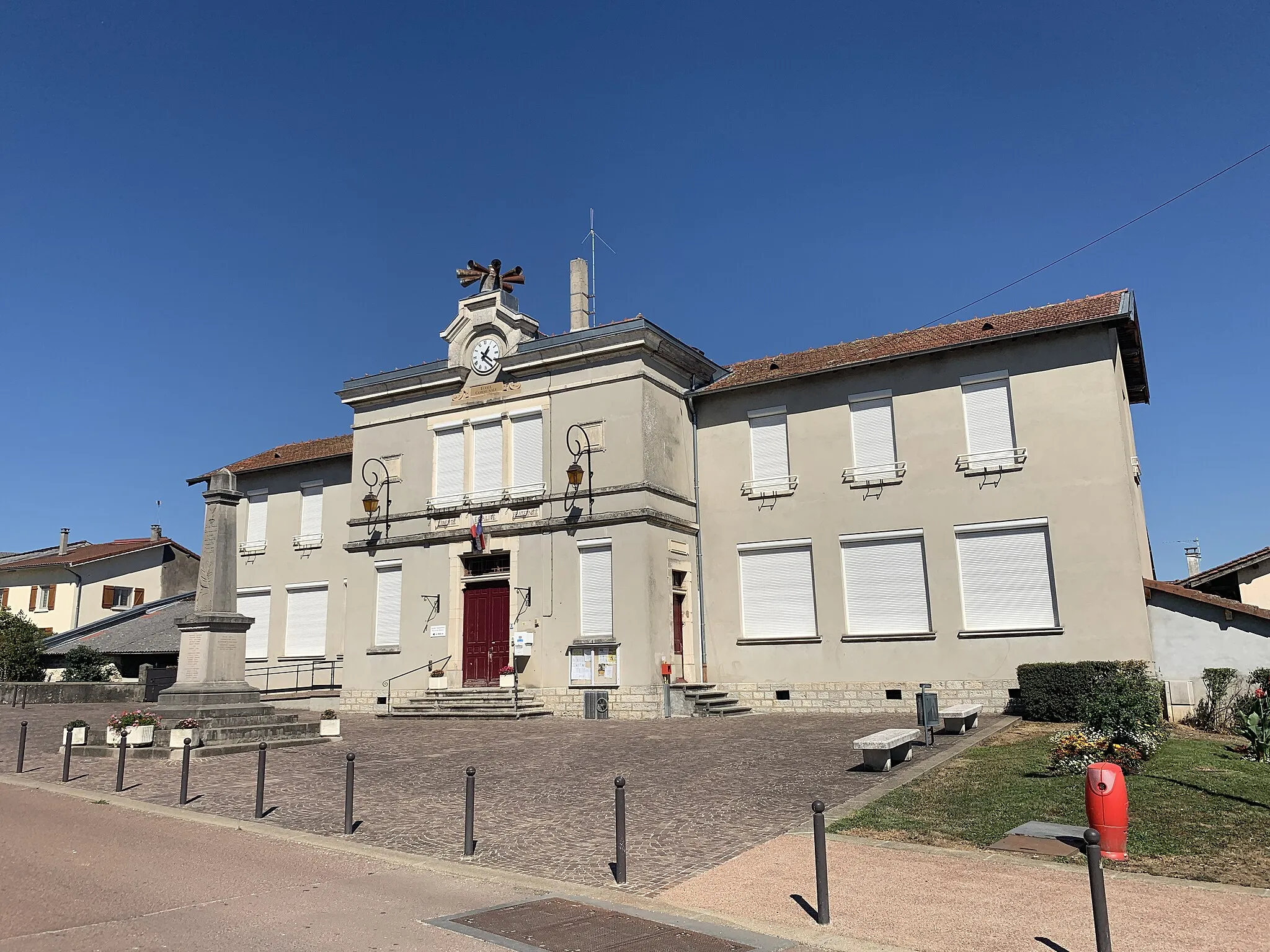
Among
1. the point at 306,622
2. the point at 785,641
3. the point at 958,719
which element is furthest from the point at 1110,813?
the point at 306,622

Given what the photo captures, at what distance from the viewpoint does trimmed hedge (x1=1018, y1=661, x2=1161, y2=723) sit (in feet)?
55.5

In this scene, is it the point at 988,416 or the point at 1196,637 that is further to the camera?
the point at 988,416

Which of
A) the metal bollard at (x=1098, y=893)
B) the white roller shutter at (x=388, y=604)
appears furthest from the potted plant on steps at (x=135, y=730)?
the metal bollard at (x=1098, y=893)

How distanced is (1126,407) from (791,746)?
12.3m

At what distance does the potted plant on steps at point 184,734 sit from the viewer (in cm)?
1521

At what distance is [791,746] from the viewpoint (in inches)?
595

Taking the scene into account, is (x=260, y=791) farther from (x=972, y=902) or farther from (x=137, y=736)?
(x=972, y=902)

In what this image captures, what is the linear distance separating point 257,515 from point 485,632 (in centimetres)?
1153

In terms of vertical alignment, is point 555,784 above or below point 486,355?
below

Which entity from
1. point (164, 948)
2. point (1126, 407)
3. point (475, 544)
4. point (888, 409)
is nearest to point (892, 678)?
point (888, 409)

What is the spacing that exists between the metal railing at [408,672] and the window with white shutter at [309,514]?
22.5 feet

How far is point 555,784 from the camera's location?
12.2 m

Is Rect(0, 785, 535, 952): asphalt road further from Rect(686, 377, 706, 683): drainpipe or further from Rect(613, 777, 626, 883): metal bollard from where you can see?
Rect(686, 377, 706, 683): drainpipe

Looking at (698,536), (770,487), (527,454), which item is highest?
(527,454)
